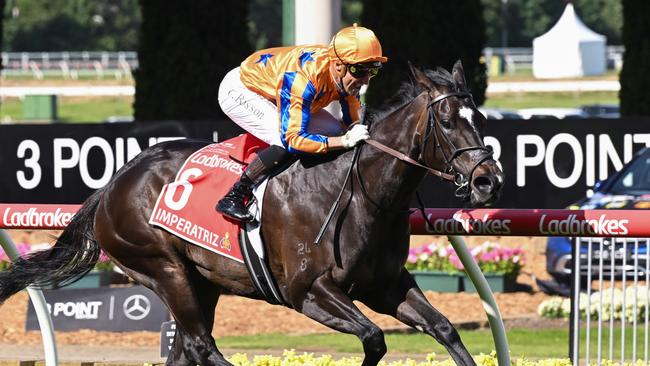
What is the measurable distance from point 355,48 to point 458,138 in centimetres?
60

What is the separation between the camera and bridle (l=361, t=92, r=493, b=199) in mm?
4746

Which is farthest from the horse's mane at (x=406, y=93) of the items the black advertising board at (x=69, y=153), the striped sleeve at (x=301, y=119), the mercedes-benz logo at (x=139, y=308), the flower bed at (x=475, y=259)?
the black advertising board at (x=69, y=153)

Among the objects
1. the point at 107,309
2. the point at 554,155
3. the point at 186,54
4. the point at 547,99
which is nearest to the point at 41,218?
the point at 107,309

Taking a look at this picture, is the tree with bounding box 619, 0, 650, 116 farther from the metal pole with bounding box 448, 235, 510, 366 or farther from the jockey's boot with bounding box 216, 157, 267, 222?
the jockey's boot with bounding box 216, 157, 267, 222

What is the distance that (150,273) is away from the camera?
5957mm

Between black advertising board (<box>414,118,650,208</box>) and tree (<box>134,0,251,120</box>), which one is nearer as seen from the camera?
black advertising board (<box>414,118,650,208</box>)

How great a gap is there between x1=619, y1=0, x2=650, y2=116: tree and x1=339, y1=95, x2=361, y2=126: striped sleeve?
7926mm

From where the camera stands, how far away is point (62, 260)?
20.2 ft

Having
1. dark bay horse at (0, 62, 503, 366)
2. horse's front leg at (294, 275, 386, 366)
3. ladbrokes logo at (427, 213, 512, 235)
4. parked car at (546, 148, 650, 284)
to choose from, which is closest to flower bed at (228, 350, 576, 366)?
dark bay horse at (0, 62, 503, 366)

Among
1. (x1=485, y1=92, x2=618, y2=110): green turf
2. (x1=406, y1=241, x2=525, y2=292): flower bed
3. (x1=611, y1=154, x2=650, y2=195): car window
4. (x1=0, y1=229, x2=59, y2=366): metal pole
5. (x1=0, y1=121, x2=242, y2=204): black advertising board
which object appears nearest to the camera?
(x1=0, y1=229, x2=59, y2=366): metal pole

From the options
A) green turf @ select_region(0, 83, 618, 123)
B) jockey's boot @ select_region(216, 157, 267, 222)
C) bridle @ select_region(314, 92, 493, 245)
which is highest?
bridle @ select_region(314, 92, 493, 245)

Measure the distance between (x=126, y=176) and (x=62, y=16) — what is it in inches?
2182

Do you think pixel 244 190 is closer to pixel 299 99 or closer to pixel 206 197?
pixel 206 197

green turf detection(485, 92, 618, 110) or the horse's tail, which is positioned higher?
the horse's tail
